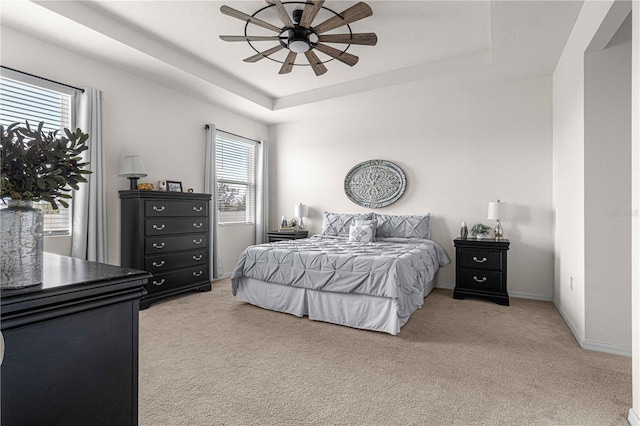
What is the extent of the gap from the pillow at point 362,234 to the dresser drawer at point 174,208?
2.07 meters

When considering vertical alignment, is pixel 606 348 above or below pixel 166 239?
below

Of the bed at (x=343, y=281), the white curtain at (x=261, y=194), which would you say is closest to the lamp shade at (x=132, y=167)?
the bed at (x=343, y=281)

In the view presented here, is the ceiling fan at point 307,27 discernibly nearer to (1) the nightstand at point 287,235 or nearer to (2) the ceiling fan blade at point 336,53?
(2) the ceiling fan blade at point 336,53

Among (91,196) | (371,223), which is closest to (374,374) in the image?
(371,223)

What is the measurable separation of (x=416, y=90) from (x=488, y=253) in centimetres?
237

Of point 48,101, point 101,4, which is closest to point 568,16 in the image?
point 101,4

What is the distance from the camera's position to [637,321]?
173 centimetres

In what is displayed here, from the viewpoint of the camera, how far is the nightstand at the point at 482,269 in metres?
3.88

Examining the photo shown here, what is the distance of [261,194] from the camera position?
604cm

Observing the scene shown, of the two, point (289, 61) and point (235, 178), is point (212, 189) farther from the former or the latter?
point (289, 61)

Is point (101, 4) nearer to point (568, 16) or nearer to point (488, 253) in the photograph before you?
point (568, 16)

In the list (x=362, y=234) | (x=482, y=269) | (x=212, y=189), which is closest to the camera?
(x=482, y=269)

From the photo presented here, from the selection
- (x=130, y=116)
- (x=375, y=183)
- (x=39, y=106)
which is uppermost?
(x=130, y=116)

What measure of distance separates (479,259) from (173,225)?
3796 millimetres
